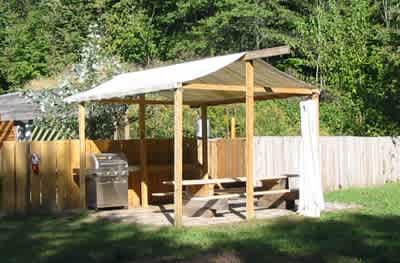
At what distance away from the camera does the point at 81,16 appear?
42.1 metres

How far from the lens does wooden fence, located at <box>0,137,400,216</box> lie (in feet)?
46.6

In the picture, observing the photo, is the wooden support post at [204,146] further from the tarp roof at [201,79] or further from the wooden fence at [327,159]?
the tarp roof at [201,79]

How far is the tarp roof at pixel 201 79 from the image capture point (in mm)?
12570

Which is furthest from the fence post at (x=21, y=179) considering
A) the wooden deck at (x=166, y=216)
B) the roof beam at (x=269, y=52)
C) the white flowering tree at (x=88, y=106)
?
the roof beam at (x=269, y=52)

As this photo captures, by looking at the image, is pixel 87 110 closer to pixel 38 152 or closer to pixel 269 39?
pixel 38 152

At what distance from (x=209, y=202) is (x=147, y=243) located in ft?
10.7

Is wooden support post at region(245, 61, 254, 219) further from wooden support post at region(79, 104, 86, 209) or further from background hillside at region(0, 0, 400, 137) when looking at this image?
background hillside at region(0, 0, 400, 137)

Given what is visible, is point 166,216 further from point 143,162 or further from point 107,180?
point 143,162

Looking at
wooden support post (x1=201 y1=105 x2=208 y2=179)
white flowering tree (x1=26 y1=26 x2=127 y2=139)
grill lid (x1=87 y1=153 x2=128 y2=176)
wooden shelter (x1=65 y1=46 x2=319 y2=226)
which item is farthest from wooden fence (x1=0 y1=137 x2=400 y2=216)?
white flowering tree (x1=26 y1=26 x2=127 y2=139)

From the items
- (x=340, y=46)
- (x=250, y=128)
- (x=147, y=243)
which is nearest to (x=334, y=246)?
(x=147, y=243)

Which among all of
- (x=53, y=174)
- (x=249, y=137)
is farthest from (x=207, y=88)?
(x=53, y=174)

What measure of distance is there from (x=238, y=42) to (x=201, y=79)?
25.2m

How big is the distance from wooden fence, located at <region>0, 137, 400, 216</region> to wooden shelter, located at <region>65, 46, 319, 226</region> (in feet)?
1.33

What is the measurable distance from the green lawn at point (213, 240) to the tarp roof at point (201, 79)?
8.14 feet
